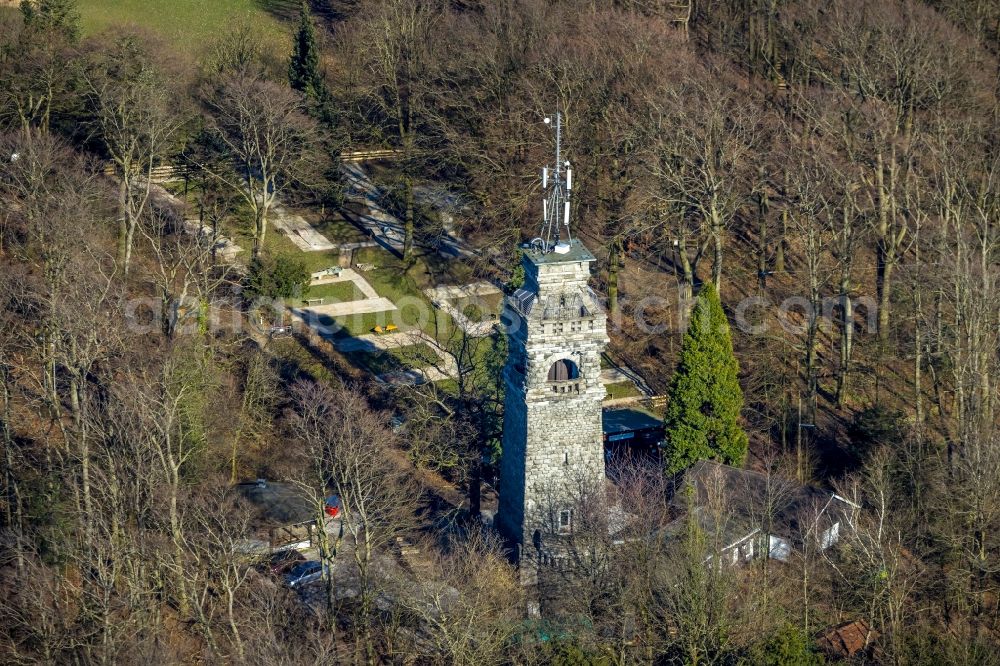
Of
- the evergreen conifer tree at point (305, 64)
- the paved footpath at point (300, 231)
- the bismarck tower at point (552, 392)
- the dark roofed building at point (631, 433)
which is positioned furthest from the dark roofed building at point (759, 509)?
the evergreen conifer tree at point (305, 64)

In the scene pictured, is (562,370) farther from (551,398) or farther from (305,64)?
(305,64)

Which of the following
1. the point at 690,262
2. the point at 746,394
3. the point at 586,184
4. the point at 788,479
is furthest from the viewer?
the point at 690,262

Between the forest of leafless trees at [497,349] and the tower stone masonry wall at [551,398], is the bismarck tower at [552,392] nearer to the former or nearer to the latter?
the tower stone masonry wall at [551,398]

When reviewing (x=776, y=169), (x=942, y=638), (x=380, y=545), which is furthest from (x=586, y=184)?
(x=942, y=638)

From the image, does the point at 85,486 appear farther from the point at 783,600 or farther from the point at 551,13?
the point at 551,13

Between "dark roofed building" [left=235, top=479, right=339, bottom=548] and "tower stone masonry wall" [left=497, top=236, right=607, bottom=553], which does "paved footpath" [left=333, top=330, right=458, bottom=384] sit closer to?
"dark roofed building" [left=235, top=479, right=339, bottom=548]

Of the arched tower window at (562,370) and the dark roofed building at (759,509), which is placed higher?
the arched tower window at (562,370)

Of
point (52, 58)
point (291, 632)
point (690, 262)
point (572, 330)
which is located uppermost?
point (52, 58)

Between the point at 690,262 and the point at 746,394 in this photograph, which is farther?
the point at 690,262
